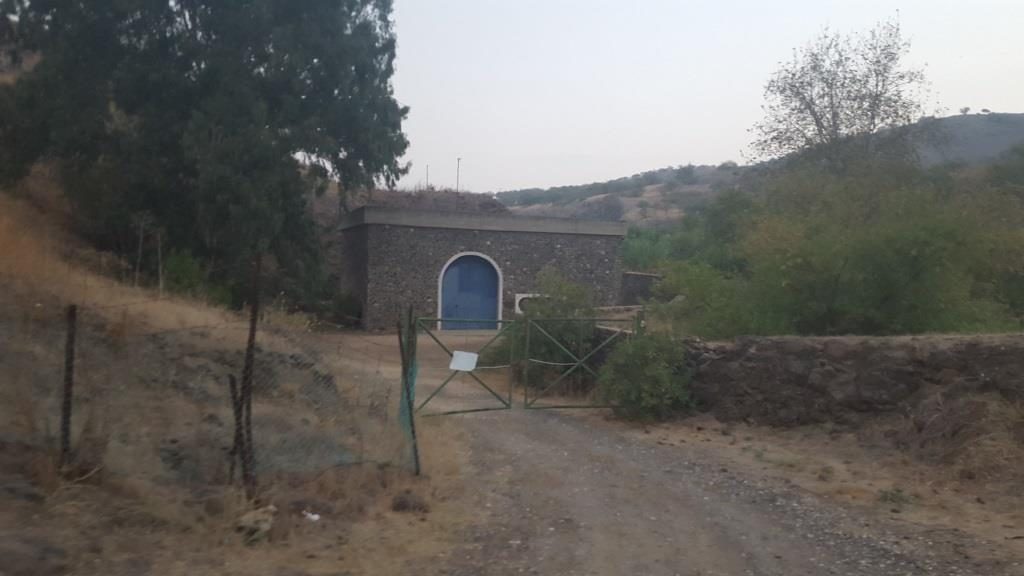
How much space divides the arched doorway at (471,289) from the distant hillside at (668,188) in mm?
27477

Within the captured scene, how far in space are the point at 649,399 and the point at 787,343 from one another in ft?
7.47

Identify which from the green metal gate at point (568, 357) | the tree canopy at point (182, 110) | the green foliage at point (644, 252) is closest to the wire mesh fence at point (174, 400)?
the green metal gate at point (568, 357)

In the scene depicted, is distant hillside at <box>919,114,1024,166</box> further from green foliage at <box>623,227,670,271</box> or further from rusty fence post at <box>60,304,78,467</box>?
rusty fence post at <box>60,304,78,467</box>

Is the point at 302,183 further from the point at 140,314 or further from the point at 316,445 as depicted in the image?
the point at 316,445

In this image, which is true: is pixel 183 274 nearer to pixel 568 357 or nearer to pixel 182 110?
pixel 182 110

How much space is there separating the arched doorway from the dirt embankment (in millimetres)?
16669

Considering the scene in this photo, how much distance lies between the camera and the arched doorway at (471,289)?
31.5 m

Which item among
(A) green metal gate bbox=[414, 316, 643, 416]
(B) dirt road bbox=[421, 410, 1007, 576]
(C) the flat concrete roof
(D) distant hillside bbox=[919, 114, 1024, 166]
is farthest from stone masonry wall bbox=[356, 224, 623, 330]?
(D) distant hillside bbox=[919, 114, 1024, 166]

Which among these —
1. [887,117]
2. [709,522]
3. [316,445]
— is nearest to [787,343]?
[709,522]

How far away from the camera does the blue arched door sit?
3162cm

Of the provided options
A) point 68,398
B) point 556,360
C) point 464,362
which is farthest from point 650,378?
point 68,398

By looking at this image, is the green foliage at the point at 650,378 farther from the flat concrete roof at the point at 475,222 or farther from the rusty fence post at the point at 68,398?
the flat concrete roof at the point at 475,222

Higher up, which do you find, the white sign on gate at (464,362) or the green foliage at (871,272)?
the green foliage at (871,272)

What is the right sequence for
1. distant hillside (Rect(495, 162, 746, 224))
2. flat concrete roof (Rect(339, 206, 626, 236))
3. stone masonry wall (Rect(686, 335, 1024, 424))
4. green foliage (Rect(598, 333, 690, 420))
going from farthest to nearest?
distant hillside (Rect(495, 162, 746, 224)), flat concrete roof (Rect(339, 206, 626, 236)), green foliage (Rect(598, 333, 690, 420)), stone masonry wall (Rect(686, 335, 1024, 424))
